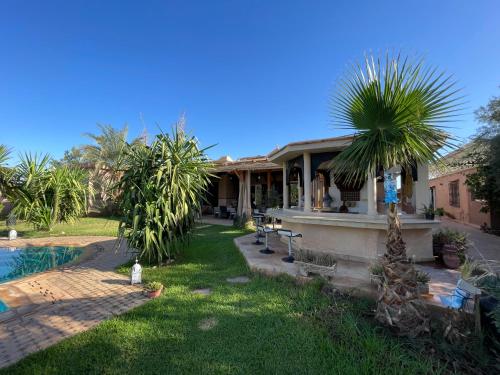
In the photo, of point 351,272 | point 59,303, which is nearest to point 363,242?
point 351,272

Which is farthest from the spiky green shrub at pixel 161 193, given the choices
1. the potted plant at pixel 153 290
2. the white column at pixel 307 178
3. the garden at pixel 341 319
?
the white column at pixel 307 178

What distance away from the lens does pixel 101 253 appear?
8289 mm

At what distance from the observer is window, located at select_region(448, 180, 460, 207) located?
1604 centimetres

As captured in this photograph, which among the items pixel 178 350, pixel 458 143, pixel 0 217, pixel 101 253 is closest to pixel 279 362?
pixel 178 350

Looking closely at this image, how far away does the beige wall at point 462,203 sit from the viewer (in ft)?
42.4

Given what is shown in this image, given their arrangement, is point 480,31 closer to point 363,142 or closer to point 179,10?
point 363,142

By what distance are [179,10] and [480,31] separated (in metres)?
11.1

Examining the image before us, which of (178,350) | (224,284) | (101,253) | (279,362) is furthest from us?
(101,253)

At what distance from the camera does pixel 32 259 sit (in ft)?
27.1

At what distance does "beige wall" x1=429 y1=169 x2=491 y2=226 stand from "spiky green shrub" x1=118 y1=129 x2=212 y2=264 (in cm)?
1383

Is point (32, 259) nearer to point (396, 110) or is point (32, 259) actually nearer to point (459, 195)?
point (396, 110)

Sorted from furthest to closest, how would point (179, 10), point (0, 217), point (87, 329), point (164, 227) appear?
point (0, 217) < point (179, 10) < point (164, 227) < point (87, 329)

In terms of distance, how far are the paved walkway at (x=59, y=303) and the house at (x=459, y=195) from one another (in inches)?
562

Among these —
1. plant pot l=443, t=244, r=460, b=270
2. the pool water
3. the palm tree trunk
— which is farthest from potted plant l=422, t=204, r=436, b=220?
the pool water
